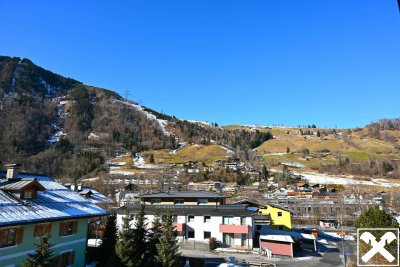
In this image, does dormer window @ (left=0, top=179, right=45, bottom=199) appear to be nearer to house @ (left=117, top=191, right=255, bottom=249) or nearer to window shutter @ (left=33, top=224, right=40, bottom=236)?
window shutter @ (left=33, top=224, right=40, bottom=236)

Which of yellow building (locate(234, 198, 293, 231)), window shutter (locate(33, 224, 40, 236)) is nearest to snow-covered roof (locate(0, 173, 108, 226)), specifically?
window shutter (locate(33, 224, 40, 236))

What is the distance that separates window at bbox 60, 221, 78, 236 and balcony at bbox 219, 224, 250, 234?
23.0 m

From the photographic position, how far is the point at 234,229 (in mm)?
43312

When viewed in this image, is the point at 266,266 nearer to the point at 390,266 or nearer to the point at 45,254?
the point at 45,254

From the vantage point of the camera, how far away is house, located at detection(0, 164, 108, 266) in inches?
765

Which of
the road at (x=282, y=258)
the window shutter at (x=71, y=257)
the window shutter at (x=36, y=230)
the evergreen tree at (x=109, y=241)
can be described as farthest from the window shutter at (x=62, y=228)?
the road at (x=282, y=258)

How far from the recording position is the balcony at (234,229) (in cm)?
4294

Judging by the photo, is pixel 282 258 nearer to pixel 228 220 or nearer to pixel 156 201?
pixel 228 220

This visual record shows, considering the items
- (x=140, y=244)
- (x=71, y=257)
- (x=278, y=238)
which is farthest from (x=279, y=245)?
(x=71, y=257)

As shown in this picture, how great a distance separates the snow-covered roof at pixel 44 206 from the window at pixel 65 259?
10.9 ft

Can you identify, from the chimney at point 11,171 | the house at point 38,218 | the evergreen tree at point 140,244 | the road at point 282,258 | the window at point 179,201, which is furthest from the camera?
the window at point 179,201

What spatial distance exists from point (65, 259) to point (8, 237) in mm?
6823

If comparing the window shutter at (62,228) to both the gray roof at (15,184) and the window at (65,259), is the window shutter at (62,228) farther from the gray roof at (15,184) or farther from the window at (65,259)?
the gray roof at (15,184)

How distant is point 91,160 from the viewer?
198m
